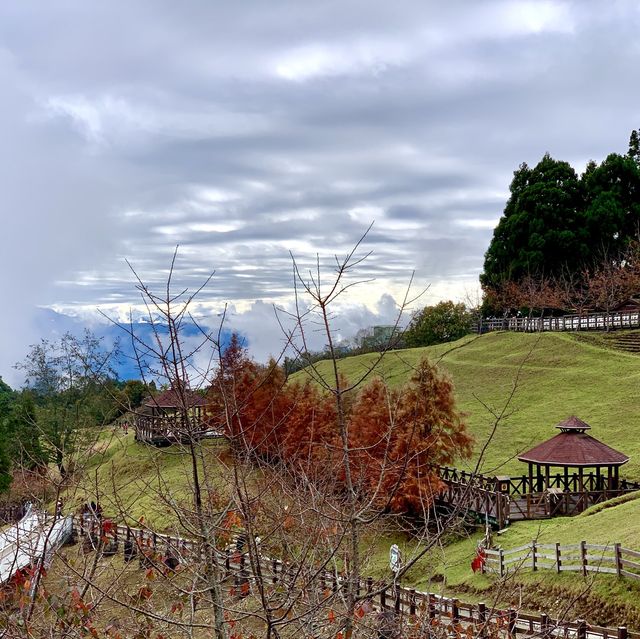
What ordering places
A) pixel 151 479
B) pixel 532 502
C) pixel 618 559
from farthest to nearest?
1. pixel 532 502
2. pixel 618 559
3. pixel 151 479

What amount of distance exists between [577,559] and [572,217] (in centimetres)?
4321

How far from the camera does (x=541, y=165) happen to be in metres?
56.0

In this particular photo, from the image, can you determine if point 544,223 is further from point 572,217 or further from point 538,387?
point 538,387

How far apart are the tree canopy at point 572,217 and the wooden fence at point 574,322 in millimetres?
3586

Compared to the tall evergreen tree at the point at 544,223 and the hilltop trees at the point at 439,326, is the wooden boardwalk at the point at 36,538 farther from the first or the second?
the hilltop trees at the point at 439,326

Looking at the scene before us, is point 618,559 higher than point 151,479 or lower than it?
lower

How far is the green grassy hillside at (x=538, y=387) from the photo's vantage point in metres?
30.8

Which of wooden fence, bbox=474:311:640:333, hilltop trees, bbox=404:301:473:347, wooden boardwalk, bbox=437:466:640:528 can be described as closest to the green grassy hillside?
wooden fence, bbox=474:311:640:333

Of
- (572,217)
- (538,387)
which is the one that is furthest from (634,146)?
(538,387)

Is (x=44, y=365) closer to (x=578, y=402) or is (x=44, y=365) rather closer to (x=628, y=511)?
(x=578, y=402)

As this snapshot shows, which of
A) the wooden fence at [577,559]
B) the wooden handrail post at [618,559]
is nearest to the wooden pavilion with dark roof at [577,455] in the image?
the wooden fence at [577,559]

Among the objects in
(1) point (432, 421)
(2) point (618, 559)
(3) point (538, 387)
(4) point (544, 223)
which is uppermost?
(4) point (544, 223)

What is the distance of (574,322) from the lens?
49.7 m

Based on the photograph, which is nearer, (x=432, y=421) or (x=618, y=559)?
(x=618, y=559)
